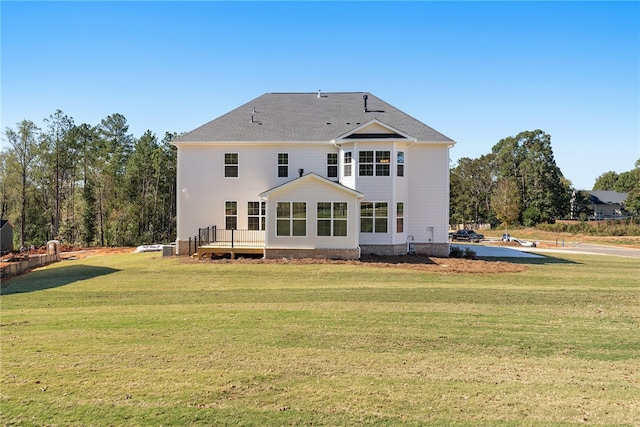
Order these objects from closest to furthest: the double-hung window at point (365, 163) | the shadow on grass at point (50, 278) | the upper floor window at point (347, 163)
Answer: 1. the shadow on grass at point (50, 278)
2. the double-hung window at point (365, 163)
3. the upper floor window at point (347, 163)

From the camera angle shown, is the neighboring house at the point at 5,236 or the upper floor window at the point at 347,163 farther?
the neighboring house at the point at 5,236

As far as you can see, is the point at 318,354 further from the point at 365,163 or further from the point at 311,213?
the point at 365,163

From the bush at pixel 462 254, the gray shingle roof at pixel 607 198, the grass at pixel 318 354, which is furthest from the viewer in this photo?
the gray shingle roof at pixel 607 198

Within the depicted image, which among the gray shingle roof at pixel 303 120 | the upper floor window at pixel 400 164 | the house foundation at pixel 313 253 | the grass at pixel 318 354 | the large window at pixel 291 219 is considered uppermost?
the gray shingle roof at pixel 303 120

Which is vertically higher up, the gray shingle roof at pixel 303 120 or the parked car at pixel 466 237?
the gray shingle roof at pixel 303 120

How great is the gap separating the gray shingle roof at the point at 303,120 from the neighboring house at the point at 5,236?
21.0 metres

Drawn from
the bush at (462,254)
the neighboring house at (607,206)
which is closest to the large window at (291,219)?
the bush at (462,254)

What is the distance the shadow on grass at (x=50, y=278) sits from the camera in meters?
14.2

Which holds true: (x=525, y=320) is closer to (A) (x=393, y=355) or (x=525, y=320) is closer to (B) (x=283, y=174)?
(A) (x=393, y=355)

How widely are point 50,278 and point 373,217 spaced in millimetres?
15216

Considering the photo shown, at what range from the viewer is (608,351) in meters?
7.72

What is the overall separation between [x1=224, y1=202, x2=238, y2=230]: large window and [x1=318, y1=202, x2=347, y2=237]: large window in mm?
5474

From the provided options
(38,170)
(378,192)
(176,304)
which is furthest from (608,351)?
(38,170)

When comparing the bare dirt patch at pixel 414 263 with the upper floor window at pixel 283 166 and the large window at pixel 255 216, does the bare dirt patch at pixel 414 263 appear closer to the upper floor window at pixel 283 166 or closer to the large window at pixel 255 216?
the large window at pixel 255 216
